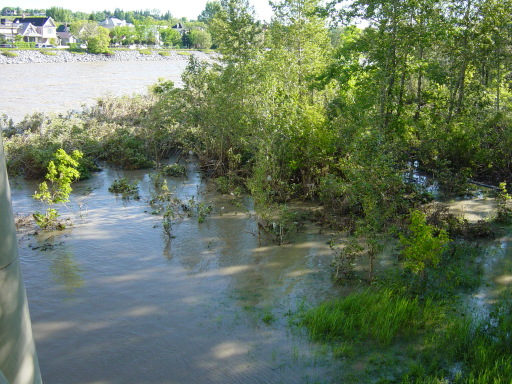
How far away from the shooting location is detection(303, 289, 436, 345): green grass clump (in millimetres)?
6945

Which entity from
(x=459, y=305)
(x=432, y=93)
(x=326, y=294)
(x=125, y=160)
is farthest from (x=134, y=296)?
(x=432, y=93)

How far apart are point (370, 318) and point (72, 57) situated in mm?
68328

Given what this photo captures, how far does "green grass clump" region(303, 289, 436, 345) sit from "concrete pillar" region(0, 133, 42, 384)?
13.9 feet

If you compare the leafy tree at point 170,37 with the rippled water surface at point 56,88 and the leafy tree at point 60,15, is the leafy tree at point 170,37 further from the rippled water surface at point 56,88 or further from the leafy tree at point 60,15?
the rippled water surface at point 56,88

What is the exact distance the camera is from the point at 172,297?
8367 mm

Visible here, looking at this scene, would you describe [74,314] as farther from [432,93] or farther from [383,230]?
[432,93]

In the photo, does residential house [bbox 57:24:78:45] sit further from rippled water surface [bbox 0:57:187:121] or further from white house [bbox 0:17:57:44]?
rippled water surface [bbox 0:57:187:121]

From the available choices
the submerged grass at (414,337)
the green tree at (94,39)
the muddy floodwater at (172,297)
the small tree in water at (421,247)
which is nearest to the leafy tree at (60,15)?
the green tree at (94,39)

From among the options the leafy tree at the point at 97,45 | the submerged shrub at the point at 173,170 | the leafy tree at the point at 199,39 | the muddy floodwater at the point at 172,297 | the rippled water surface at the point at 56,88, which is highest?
the leafy tree at the point at 199,39

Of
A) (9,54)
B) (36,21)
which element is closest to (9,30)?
(36,21)

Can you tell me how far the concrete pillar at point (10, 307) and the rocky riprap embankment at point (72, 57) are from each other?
153ft

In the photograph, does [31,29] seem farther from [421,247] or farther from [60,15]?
[421,247]

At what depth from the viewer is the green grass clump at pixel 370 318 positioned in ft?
22.8

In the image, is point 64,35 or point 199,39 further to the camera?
point 64,35
